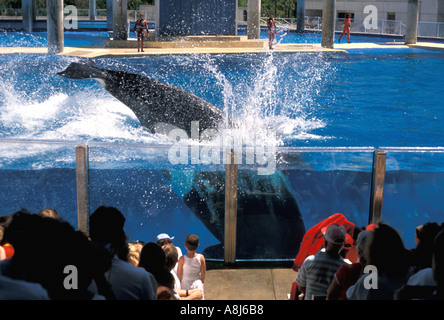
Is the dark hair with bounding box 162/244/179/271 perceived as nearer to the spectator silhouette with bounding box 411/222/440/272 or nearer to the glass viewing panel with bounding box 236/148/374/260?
the glass viewing panel with bounding box 236/148/374/260

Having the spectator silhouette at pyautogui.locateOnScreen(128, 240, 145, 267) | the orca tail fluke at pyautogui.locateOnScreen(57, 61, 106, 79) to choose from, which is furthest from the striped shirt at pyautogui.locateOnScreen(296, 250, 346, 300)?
the orca tail fluke at pyautogui.locateOnScreen(57, 61, 106, 79)

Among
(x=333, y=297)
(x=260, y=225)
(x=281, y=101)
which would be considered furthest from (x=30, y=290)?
(x=281, y=101)

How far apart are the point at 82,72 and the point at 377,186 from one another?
454cm

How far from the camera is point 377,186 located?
506 cm

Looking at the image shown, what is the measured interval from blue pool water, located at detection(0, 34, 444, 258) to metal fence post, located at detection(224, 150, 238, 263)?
0.51 ft

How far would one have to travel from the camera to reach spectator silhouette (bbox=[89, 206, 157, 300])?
2840mm

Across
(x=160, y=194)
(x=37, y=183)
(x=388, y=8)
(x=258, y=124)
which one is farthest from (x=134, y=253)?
(x=388, y=8)

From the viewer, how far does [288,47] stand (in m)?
22.4

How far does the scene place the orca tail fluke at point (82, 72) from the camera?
7.72 metres

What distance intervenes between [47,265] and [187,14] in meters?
21.3

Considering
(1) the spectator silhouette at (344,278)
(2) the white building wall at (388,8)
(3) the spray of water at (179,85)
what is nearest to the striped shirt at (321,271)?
(1) the spectator silhouette at (344,278)

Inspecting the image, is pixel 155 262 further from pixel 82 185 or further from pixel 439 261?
pixel 82 185

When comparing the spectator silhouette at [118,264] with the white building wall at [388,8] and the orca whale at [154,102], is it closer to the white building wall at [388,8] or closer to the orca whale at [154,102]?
the orca whale at [154,102]

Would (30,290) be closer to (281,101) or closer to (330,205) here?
(330,205)
